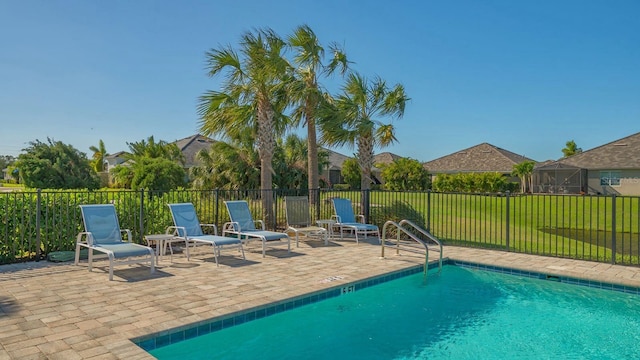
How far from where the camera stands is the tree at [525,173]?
35612 mm

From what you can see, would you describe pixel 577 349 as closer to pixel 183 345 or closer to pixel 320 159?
pixel 183 345

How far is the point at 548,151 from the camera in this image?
4662cm

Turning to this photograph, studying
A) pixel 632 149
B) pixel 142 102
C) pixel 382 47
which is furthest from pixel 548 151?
pixel 142 102

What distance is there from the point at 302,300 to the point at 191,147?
123 ft

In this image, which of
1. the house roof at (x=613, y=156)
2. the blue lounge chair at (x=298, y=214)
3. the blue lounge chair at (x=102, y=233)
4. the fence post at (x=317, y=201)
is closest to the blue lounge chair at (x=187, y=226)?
the blue lounge chair at (x=102, y=233)

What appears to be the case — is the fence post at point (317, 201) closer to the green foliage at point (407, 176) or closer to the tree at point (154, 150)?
the green foliage at point (407, 176)

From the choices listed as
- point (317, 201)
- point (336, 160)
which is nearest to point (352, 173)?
point (336, 160)

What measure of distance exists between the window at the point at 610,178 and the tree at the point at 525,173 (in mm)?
5153

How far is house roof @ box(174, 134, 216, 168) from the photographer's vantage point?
3802 centimetres

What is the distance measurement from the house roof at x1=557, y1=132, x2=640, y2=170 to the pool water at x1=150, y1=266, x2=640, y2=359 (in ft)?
106

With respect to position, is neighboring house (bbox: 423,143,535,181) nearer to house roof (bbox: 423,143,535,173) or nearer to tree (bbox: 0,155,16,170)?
house roof (bbox: 423,143,535,173)

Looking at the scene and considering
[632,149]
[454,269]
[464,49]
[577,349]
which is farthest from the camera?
[632,149]

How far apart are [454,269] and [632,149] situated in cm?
3434

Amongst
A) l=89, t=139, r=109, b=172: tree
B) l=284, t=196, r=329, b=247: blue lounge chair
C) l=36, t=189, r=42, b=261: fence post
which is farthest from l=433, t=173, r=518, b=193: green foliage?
l=89, t=139, r=109, b=172: tree
